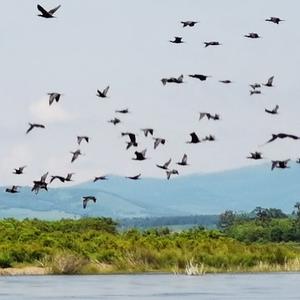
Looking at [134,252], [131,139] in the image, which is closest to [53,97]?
[131,139]

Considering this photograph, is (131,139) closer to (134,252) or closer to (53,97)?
(53,97)

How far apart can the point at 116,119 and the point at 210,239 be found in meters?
55.7

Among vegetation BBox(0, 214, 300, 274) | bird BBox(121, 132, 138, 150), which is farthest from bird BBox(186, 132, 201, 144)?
vegetation BBox(0, 214, 300, 274)

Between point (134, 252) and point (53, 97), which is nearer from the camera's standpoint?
point (53, 97)

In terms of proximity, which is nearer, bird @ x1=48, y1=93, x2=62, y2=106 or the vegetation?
bird @ x1=48, y1=93, x2=62, y2=106

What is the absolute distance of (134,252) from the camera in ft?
312

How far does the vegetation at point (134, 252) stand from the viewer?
91.9m

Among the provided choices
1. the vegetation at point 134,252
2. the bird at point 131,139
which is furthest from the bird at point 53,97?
the vegetation at point 134,252

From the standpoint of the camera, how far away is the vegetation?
91938 millimetres

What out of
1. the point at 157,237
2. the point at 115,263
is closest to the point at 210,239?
the point at 157,237

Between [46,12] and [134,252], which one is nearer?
[46,12]

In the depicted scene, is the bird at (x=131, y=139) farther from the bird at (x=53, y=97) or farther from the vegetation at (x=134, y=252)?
the vegetation at (x=134, y=252)

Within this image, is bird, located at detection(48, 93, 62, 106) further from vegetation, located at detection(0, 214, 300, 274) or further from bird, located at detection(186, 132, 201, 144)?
vegetation, located at detection(0, 214, 300, 274)

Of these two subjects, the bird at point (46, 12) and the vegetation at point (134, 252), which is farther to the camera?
the vegetation at point (134, 252)
